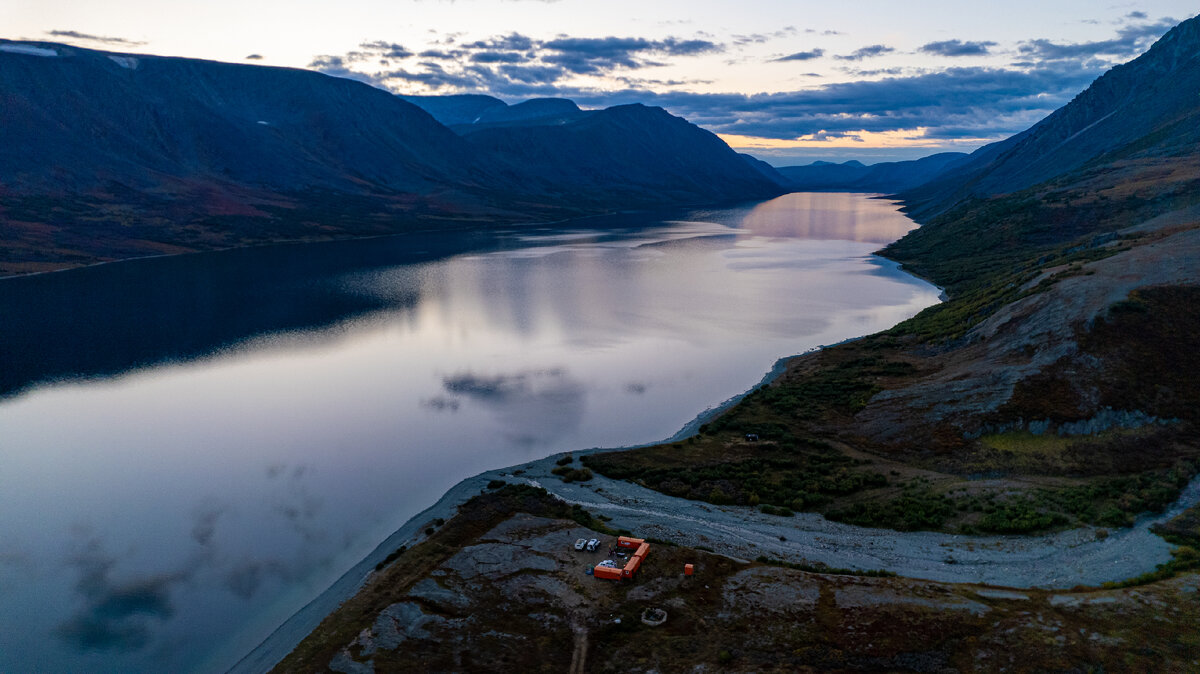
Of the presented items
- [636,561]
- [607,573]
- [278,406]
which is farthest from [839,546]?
[278,406]

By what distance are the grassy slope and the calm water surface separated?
28.2 feet

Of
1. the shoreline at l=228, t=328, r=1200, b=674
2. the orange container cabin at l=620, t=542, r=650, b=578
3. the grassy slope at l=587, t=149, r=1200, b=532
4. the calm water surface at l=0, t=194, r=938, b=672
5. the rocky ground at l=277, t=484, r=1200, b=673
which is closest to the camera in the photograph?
the rocky ground at l=277, t=484, r=1200, b=673

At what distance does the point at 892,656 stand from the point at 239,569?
117ft

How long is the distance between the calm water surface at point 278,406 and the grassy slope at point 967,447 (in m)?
8.59

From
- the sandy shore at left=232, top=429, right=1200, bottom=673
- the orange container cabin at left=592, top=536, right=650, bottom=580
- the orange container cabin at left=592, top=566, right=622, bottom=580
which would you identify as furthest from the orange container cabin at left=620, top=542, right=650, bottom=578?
the sandy shore at left=232, top=429, right=1200, bottom=673

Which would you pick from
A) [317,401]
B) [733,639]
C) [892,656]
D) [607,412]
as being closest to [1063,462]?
[892,656]

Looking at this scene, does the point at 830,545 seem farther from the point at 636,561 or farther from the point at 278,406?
the point at 278,406

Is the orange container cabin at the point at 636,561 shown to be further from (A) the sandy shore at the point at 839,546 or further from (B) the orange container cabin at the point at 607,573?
(A) the sandy shore at the point at 839,546

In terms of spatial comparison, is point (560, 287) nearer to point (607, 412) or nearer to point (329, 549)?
point (607, 412)

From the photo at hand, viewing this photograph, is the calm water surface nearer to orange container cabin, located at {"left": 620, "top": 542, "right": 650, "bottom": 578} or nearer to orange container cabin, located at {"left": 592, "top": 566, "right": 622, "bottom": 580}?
orange container cabin, located at {"left": 592, "top": 566, "right": 622, "bottom": 580}

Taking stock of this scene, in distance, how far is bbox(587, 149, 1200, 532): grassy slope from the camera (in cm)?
4094

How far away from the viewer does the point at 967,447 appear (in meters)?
49.9

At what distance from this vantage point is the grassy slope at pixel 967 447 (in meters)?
40.9

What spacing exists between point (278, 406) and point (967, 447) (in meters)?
62.6
